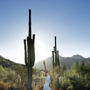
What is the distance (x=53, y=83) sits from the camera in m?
12.1

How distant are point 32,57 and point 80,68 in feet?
31.2

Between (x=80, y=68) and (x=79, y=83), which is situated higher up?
(x=80, y=68)

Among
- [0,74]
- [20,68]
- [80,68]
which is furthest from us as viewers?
[80,68]

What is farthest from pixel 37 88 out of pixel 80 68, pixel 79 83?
→ pixel 80 68

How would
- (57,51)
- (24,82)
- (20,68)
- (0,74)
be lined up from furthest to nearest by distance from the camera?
(57,51) < (0,74) < (20,68) < (24,82)

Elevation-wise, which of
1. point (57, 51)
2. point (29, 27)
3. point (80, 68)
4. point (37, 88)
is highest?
point (29, 27)

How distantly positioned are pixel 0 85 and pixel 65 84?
484cm

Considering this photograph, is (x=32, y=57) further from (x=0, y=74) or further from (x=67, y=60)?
(x=67, y=60)

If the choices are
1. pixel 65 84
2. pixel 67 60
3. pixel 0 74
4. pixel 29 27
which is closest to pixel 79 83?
pixel 65 84

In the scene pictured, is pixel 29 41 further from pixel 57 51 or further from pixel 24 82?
pixel 57 51

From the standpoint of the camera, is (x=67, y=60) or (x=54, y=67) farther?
(x=67, y=60)

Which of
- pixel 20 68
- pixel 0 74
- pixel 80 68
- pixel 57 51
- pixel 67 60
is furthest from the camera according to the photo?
pixel 67 60

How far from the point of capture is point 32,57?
33.1 ft

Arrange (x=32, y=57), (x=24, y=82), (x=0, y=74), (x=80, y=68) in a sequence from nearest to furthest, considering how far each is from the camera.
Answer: (x=32, y=57) < (x=24, y=82) < (x=0, y=74) < (x=80, y=68)
